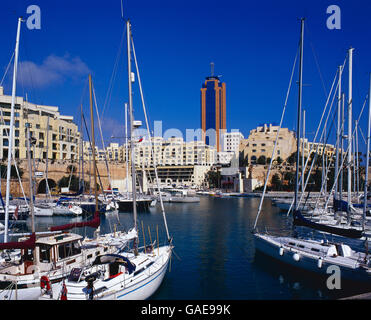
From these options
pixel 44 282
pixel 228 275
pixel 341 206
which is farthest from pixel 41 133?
pixel 44 282

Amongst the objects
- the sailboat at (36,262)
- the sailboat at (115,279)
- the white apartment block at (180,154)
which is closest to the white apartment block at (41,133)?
the sailboat at (36,262)

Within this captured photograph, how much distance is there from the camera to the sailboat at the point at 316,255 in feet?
43.8

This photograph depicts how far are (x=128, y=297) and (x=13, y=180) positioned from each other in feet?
146

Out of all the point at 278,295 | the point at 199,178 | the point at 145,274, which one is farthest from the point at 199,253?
the point at 199,178

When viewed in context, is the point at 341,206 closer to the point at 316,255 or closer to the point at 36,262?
the point at 316,255

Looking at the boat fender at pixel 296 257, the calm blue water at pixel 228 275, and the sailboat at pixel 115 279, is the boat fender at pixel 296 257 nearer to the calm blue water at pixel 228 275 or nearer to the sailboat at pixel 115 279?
the calm blue water at pixel 228 275

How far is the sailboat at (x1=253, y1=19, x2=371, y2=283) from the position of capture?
526 inches

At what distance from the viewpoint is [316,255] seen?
15062 millimetres

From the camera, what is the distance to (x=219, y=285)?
14.5m

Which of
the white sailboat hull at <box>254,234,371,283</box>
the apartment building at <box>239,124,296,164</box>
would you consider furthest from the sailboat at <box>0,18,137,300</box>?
the apartment building at <box>239,124,296,164</box>
